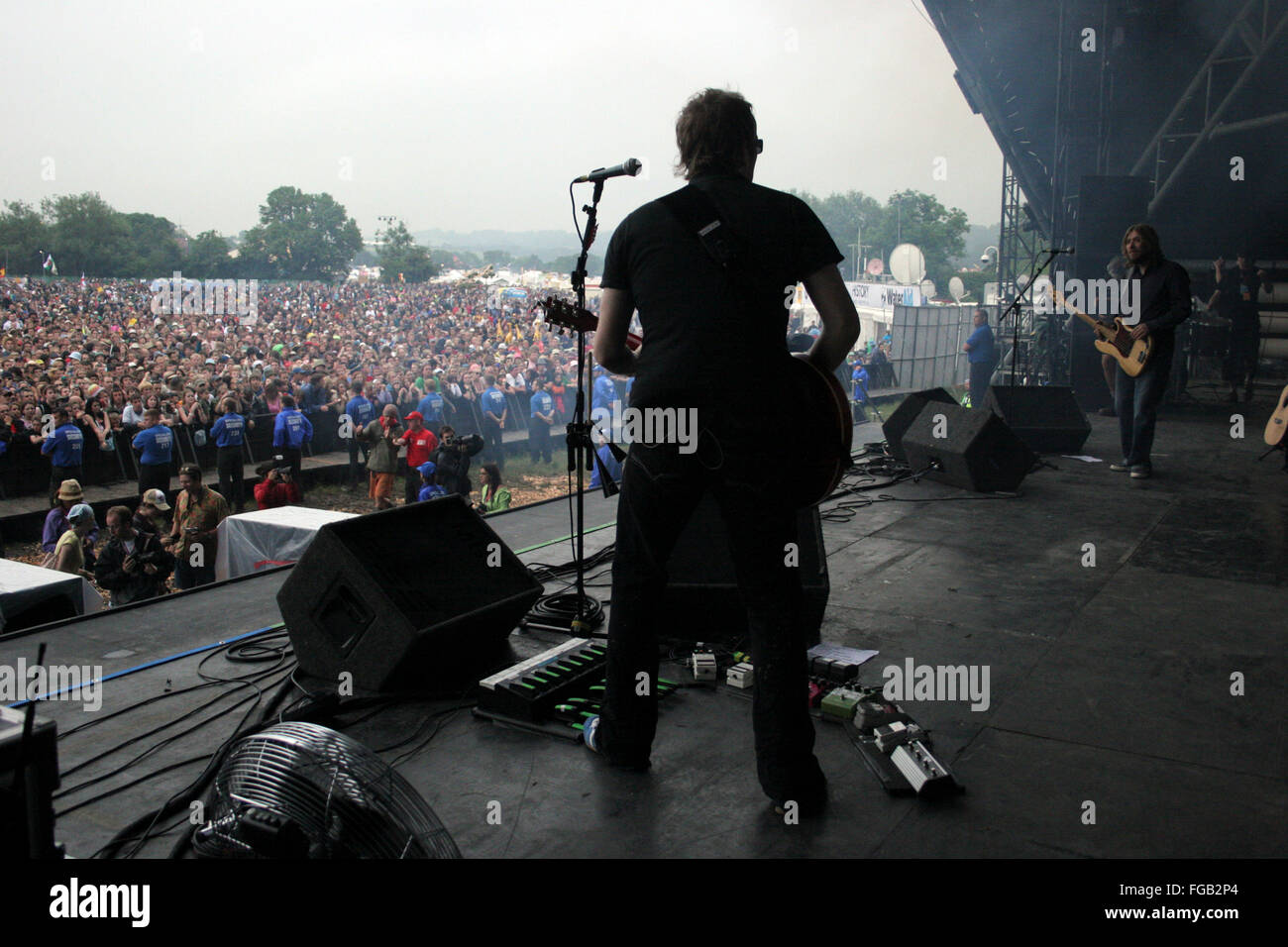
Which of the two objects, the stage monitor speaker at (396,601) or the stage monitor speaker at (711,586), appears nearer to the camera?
the stage monitor speaker at (396,601)

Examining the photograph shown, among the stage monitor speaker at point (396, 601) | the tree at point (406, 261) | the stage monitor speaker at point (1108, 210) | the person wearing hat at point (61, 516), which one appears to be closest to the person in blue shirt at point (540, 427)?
the person wearing hat at point (61, 516)

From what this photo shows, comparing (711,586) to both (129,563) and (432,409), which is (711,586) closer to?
(129,563)

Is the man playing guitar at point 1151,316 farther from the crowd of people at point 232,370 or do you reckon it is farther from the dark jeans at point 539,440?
the dark jeans at point 539,440

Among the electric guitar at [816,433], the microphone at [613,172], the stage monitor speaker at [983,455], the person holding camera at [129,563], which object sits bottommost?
the person holding camera at [129,563]

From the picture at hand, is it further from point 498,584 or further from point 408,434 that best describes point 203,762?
point 408,434

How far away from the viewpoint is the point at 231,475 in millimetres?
9742

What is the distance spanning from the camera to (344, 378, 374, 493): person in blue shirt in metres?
11.8

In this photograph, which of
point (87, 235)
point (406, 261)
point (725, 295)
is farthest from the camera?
point (406, 261)

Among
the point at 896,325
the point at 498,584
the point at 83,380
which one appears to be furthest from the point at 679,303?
the point at 896,325

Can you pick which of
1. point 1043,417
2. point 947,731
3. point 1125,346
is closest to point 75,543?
point 947,731

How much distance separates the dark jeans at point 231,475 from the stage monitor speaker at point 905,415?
6813mm

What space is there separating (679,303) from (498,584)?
59.0 inches

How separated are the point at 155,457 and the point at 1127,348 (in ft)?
29.1

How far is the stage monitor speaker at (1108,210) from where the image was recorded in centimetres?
1019
